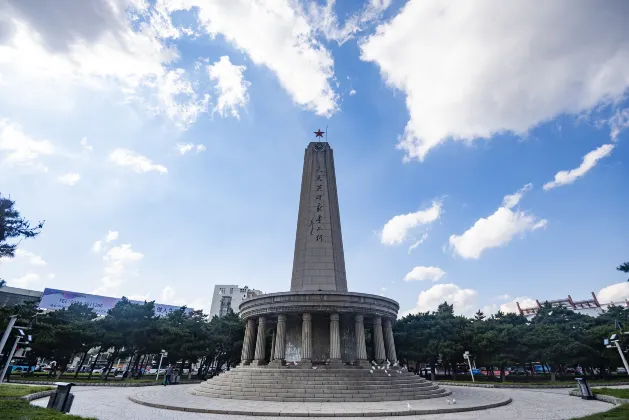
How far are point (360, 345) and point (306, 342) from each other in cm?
313

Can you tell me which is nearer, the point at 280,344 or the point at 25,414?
the point at 25,414

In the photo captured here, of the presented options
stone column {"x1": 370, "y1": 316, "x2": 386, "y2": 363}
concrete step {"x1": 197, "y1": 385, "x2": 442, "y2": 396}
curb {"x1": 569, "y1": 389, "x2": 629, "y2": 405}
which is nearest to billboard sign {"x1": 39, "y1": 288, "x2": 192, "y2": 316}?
concrete step {"x1": 197, "y1": 385, "x2": 442, "y2": 396}

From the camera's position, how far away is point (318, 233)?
80.1ft

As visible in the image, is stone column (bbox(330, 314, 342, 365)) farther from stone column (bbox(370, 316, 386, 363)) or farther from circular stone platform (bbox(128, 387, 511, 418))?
circular stone platform (bbox(128, 387, 511, 418))

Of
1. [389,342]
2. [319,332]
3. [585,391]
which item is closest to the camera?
[585,391]

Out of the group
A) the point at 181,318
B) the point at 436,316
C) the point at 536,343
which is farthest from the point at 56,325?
the point at 536,343

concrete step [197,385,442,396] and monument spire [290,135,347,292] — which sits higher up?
monument spire [290,135,347,292]

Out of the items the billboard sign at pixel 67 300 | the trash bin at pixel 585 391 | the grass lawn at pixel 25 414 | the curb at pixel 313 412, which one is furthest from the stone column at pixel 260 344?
the billboard sign at pixel 67 300

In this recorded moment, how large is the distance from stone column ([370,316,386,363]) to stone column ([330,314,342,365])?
9.39 feet

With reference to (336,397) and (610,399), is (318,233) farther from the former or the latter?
(610,399)

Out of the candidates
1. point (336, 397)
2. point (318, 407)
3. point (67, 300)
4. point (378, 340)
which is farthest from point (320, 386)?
point (67, 300)

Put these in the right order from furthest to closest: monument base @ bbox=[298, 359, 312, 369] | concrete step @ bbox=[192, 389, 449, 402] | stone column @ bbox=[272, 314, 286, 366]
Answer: stone column @ bbox=[272, 314, 286, 366], monument base @ bbox=[298, 359, 312, 369], concrete step @ bbox=[192, 389, 449, 402]

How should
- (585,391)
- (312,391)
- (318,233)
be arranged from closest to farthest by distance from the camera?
(312,391)
(585,391)
(318,233)

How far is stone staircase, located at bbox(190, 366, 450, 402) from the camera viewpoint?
15266mm
